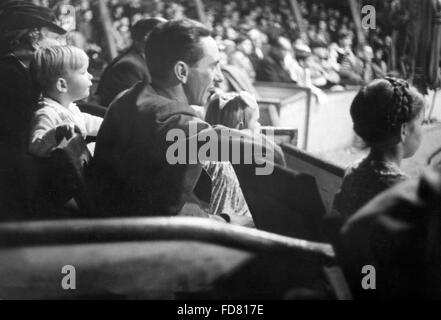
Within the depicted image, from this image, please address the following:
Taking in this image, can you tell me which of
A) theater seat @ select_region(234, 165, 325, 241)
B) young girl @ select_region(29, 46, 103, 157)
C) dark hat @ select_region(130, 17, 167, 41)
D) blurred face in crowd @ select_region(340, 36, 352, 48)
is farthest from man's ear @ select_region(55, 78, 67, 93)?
blurred face in crowd @ select_region(340, 36, 352, 48)

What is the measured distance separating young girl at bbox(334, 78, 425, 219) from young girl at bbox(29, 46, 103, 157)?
92cm

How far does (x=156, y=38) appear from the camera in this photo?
2260 mm

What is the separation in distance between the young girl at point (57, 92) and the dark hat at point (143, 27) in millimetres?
243

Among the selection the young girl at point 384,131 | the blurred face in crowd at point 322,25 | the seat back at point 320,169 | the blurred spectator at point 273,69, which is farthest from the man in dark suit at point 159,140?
the blurred spectator at point 273,69

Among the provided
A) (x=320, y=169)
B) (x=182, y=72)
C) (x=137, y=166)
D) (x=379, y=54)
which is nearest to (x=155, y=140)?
(x=137, y=166)

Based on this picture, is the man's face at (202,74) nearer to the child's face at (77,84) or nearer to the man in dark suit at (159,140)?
the man in dark suit at (159,140)

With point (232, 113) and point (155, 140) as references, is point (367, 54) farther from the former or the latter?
point (155, 140)

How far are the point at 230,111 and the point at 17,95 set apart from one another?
754 mm

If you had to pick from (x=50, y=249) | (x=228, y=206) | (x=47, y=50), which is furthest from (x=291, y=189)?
(x=47, y=50)

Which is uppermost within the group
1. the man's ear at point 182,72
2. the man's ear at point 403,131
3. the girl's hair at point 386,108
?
the man's ear at point 182,72

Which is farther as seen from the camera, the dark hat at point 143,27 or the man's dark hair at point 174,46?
the dark hat at point 143,27

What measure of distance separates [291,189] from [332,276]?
32 centimetres

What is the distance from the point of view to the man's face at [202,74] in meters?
2.24
